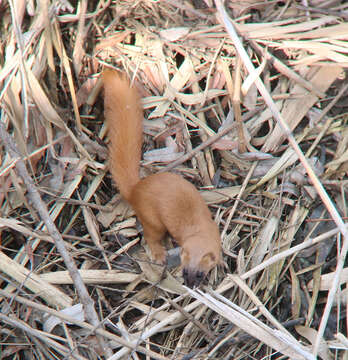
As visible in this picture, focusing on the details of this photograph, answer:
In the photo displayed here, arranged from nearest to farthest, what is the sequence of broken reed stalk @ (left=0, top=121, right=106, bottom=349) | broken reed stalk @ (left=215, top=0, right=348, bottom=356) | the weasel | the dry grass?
broken reed stalk @ (left=215, top=0, right=348, bottom=356), broken reed stalk @ (left=0, top=121, right=106, bottom=349), the dry grass, the weasel

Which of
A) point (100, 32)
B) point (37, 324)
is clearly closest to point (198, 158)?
point (100, 32)

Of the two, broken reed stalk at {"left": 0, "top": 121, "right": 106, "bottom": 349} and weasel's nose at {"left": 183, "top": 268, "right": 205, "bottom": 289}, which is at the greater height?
broken reed stalk at {"left": 0, "top": 121, "right": 106, "bottom": 349}

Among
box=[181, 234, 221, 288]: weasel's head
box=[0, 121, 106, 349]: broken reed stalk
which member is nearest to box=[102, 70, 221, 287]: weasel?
box=[181, 234, 221, 288]: weasel's head

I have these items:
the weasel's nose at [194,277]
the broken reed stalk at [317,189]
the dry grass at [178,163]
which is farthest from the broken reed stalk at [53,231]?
the broken reed stalk at [317,189]

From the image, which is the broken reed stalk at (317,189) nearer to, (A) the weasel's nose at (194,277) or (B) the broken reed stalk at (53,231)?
(A) the weasel's nose at (194,277)

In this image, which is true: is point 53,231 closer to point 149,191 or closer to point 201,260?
point 149,191

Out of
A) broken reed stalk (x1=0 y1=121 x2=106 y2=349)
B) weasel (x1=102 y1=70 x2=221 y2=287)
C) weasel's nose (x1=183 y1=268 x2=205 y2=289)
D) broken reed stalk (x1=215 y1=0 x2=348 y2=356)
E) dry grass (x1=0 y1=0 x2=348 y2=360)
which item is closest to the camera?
broken reed stalk (x1=215 y1=0 x2=348 y2=356)

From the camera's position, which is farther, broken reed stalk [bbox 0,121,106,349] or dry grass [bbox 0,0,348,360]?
dry grass [bbox 0,0,348,360]

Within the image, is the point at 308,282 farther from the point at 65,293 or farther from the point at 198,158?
the point at 65,293

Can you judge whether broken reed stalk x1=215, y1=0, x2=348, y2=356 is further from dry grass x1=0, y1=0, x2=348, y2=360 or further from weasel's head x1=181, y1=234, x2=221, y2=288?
weasel's head x1=181, y1=234, x2=221, y2=288
